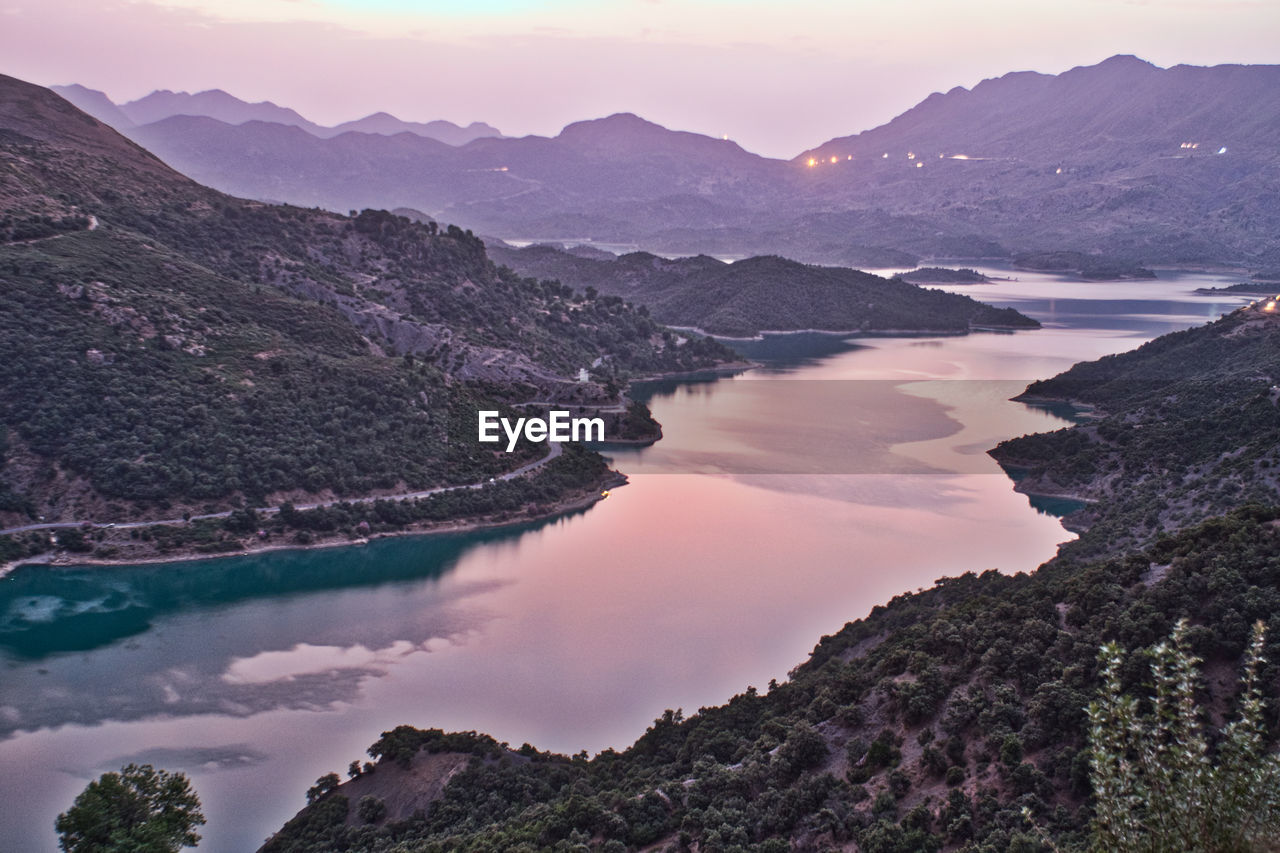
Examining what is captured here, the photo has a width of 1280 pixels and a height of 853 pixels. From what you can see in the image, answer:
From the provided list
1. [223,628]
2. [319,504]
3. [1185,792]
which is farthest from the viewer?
[319,504]

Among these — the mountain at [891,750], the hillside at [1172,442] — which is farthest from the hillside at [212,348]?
the mountain at [891,750]

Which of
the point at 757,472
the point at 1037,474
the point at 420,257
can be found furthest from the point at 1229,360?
the point at 420,257

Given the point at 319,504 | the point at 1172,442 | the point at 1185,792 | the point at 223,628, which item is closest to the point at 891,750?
the point at 1185,792

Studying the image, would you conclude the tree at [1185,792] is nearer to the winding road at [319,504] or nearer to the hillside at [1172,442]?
the hillside at [1172,442]

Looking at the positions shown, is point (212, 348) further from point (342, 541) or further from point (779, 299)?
point (779, 299)

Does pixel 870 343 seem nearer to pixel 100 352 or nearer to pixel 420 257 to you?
pixel 420 257

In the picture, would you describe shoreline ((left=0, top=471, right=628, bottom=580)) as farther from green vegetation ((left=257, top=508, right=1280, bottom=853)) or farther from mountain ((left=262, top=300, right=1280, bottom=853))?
green vegetation ((left=257, top=508, right=1280, bottom=853))

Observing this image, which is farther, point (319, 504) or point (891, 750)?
point (319, 504)
